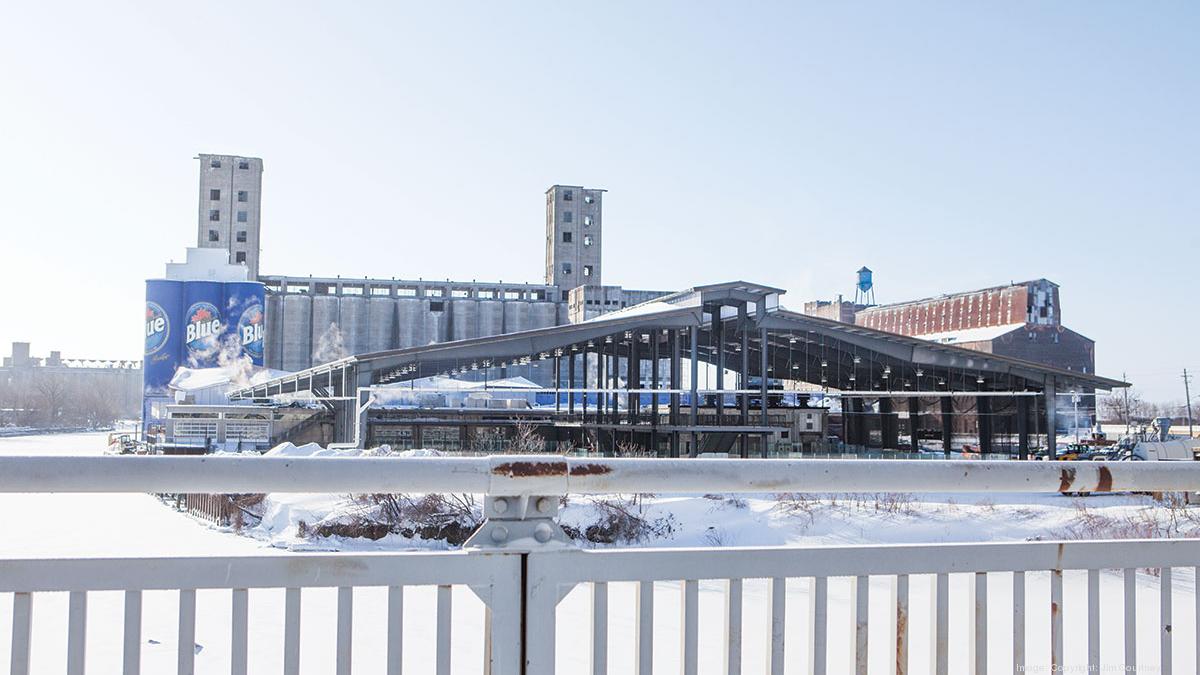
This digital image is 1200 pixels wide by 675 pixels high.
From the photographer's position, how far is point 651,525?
2902 centimetres

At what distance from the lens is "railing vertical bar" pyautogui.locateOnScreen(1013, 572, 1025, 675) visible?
298cm

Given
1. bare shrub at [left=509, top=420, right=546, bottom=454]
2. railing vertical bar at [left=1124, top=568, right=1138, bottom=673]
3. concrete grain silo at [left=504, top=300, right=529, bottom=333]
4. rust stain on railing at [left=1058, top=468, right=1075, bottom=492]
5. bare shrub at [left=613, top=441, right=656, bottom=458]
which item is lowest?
bare shrub at [left=613, top=441, right=656, bottom=458]

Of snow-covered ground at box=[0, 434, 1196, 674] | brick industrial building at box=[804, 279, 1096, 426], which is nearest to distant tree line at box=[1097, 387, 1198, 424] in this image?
brick industrial building at box=[804, 279, 1096, 426]

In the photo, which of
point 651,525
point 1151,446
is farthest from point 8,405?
point 1151,446

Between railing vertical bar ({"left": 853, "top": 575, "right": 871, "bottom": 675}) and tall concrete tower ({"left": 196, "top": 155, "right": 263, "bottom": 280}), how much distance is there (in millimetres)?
107283

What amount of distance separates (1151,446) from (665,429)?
2142 centimetres

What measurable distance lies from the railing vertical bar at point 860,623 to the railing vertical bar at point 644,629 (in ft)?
2.10

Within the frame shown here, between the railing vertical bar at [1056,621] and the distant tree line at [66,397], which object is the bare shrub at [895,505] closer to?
the railing vertical bar at [1056,621]

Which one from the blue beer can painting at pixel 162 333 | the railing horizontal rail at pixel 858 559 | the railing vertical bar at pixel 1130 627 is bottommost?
the railing vertical bar at pixel 1130 627

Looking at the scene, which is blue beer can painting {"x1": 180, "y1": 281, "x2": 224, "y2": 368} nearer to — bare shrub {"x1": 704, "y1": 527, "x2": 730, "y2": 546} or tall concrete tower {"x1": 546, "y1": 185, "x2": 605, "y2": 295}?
tall concrete tower {"x1": 546, "y1": 185, "x2": 605, "y2": 295}

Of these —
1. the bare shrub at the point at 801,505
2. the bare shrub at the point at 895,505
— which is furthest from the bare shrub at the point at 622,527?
the bare shrub at the point at 895,505

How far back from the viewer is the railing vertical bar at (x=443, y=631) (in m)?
2.64

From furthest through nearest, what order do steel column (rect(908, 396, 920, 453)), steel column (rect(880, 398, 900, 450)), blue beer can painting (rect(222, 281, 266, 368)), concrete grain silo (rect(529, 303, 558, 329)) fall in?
concrete grain silo (rect(529, 303, 558, 329)) < blue beer can painting (rect(222, 281, 266, 368)) < steel column (rect(880, 398, 900, 450)) < steel column (rect(908, 396, 920, 453))

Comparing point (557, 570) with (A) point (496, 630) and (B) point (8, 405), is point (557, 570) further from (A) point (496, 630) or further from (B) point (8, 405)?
(B) point (8, 405)
